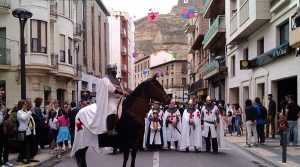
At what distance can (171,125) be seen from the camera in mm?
16156

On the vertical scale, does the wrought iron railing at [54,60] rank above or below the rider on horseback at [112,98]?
above

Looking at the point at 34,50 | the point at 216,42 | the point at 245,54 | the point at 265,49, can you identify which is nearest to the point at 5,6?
the point at 34,50

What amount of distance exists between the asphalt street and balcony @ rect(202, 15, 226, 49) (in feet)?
62.1

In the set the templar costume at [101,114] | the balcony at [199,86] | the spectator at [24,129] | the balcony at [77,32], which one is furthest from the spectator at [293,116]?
the balcony at [199,86]

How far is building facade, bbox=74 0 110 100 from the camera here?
39406 millimetres

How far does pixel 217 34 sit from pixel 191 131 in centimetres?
1958

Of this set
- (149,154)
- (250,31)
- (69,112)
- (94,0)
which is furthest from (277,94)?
(94,0)

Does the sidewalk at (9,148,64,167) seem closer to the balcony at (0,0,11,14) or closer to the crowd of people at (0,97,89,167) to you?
the crowd of people at (0,97,89,167)

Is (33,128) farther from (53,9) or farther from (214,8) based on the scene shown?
(214,8)

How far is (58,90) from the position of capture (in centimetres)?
3259

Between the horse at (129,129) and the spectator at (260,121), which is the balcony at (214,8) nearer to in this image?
the spectator at (260,121)

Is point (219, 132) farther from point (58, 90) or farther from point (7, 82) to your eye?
point (58, 90)

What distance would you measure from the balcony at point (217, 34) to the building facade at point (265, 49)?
3593 mm

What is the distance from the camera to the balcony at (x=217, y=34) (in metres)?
32.8
